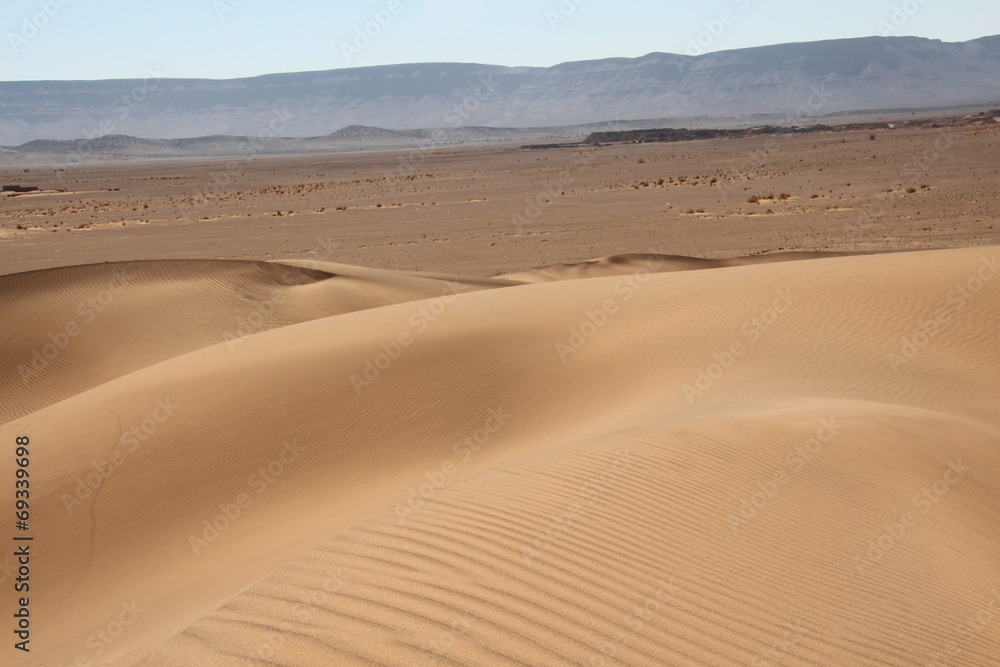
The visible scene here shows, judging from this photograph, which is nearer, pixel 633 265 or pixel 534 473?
pixel 534 473

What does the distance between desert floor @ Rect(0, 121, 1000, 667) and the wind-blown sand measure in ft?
0.09

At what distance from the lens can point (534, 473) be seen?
563 centimetres

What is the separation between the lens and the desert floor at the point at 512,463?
3.98 meters

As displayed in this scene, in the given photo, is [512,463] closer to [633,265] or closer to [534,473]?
[534,473]

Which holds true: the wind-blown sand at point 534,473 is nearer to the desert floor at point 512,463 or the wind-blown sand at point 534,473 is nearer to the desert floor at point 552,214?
the desert floor at point 512,463

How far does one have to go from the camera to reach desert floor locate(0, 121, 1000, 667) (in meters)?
3.98

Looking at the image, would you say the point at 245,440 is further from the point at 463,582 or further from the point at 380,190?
the point at 380,190

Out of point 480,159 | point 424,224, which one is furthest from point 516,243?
point 480,159

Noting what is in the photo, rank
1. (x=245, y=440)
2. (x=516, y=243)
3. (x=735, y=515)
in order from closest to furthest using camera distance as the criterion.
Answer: (x=735, y=515)
(x=245, y=440)
(x=516, y=243)

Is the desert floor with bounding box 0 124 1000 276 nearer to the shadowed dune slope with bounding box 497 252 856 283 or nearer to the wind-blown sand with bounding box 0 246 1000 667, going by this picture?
the shadowed dune slope with bounding box 497 252 856 283

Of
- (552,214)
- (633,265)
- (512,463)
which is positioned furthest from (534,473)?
(552,214)

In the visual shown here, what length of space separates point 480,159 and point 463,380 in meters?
69.9

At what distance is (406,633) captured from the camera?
141 inches

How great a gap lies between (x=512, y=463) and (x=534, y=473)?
1.44ft
